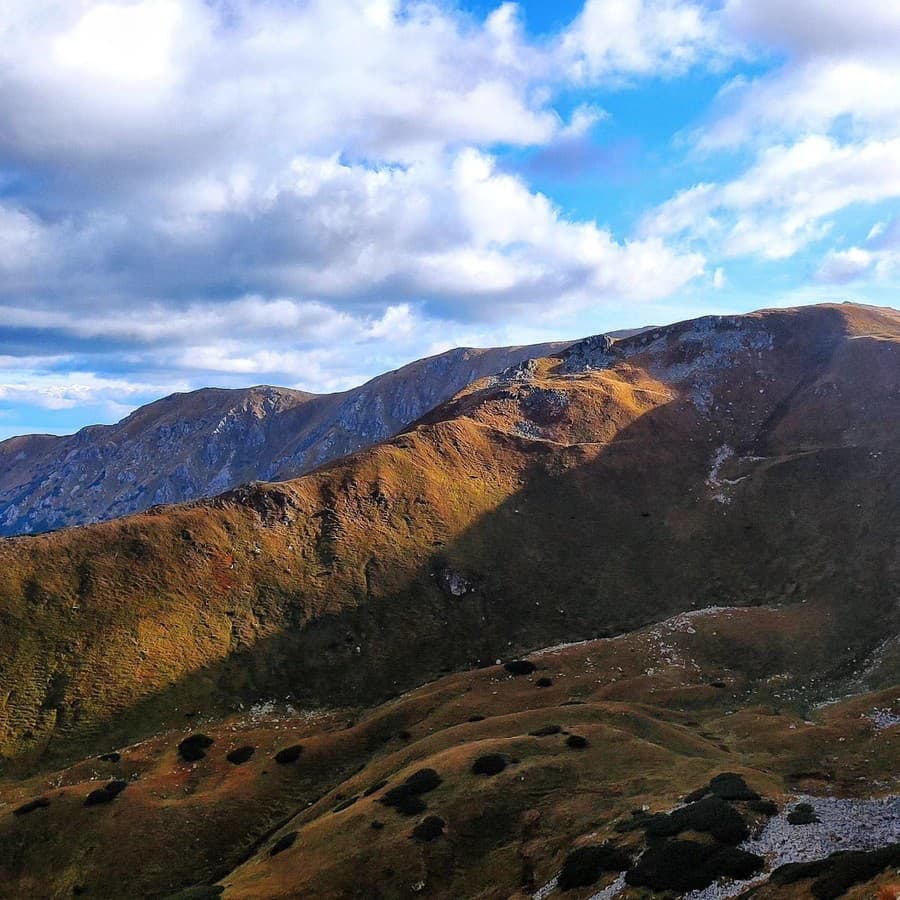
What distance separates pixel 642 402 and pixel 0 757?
132m

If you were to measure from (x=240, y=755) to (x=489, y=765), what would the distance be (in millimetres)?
31749

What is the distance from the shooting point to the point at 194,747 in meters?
63.4

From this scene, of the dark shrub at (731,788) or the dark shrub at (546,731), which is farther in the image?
the dark shrub at (546,731)

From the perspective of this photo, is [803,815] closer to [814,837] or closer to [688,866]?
[814,837]

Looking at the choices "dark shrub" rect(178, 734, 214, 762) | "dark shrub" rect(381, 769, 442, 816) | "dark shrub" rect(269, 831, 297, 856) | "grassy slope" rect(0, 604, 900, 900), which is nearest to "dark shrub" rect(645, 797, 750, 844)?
"grassy slope" rect(0, 604, 900, 900)

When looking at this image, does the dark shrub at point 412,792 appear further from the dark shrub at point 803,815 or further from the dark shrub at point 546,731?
the dark shrub at point 803,815

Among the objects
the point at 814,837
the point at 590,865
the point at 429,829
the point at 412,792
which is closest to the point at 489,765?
the point at 412,792

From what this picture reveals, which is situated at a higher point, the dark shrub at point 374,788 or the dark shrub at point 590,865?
the dark shrub at point 590,865

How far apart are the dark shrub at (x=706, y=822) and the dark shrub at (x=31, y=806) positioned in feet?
158

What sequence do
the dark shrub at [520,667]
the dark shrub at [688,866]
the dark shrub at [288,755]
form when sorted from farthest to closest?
1. the dark shrub at [520,667]
2. the dark shrub at [288,755]
3. the dark shrub at [688,866]

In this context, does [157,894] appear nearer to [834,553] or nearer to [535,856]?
[535,856]

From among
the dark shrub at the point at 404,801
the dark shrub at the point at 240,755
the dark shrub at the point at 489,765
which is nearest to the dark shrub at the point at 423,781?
the dark shrub at the point at 404,801

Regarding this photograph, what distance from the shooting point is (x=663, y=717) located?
55000 millimetres

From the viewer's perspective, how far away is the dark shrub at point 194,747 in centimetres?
6159
